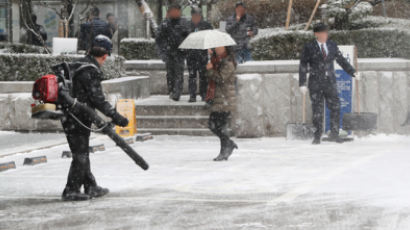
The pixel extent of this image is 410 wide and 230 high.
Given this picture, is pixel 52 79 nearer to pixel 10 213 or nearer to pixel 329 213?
pixel 10 213

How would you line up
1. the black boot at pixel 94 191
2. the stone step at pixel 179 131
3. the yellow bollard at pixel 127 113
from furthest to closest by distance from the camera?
1. the stone step at pixel 179 131
2. the yellow bollard at pixel 127 113
3. the black boot at pixel 94 191

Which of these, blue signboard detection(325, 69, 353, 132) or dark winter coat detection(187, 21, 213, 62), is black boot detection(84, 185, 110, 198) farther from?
dark winter coat detection(187, 21, 213, 62)

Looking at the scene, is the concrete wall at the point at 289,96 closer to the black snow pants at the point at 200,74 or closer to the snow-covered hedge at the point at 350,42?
the black snow pants at the point at 200,74

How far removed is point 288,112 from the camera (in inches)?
613

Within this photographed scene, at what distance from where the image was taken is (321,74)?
14.5m

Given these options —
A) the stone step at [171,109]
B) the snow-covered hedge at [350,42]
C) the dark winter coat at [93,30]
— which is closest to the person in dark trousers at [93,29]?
the dark winter coat at [93,30]

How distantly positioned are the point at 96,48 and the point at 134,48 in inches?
473

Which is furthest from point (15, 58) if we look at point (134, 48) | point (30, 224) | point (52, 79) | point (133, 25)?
point (133, 25)

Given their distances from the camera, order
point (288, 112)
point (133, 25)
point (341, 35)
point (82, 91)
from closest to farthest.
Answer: point (82, 91) → point (288, 112) → point (341, 35) → point (133, 25)

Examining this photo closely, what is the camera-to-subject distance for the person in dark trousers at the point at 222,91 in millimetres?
12117

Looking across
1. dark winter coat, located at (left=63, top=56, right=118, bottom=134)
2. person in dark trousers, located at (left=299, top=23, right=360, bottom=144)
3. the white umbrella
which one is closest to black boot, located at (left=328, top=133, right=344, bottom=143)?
person in dark trousers, located at (left=299, top=23, right=360, bottom=144)

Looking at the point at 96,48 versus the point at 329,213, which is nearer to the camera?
the point at 329,213

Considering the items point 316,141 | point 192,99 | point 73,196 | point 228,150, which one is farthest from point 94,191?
point 192,99

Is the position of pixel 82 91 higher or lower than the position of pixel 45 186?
higher
